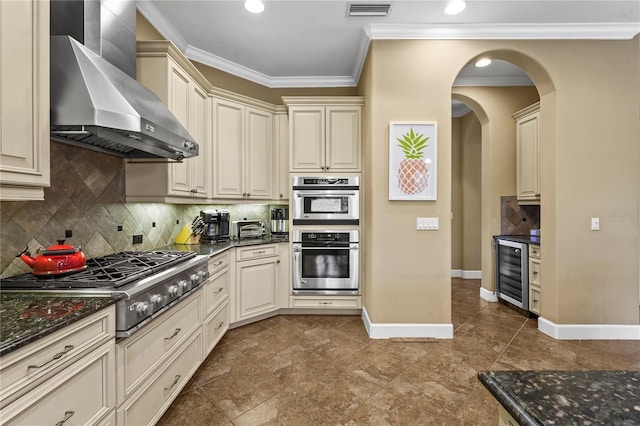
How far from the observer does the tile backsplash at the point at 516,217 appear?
13.5ft

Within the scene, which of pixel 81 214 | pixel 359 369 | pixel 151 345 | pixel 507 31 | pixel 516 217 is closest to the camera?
pixel 151 345

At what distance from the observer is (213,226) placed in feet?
10.9

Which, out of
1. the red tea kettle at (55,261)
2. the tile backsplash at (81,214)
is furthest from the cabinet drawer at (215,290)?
the red tea kettle at (55,261)

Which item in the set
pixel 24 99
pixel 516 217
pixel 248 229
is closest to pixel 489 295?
pixel 516 217

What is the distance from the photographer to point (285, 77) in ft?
13.5

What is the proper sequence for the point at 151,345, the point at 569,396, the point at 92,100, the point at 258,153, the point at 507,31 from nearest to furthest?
1. the point at 569,396
2. the point at 92,100
3. the point at 151,345
4. the point at 507,31
5. the point at 258,153

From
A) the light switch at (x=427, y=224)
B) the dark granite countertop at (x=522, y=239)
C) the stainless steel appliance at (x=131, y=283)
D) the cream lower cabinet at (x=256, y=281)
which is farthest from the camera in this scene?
the dark granite countertop at (x=522, y=239)

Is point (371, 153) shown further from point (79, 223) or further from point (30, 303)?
point (30, 303)

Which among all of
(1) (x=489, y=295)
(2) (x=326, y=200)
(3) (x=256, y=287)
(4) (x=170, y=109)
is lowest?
Answer: (1) (x=489, y=295)

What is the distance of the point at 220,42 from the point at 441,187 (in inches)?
113

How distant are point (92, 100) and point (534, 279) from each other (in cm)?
434

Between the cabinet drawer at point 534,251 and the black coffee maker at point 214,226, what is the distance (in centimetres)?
358

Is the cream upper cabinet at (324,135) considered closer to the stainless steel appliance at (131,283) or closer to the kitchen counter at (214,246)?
the kitchen counter at (214,246)

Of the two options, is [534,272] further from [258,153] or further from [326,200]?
[258,153]
